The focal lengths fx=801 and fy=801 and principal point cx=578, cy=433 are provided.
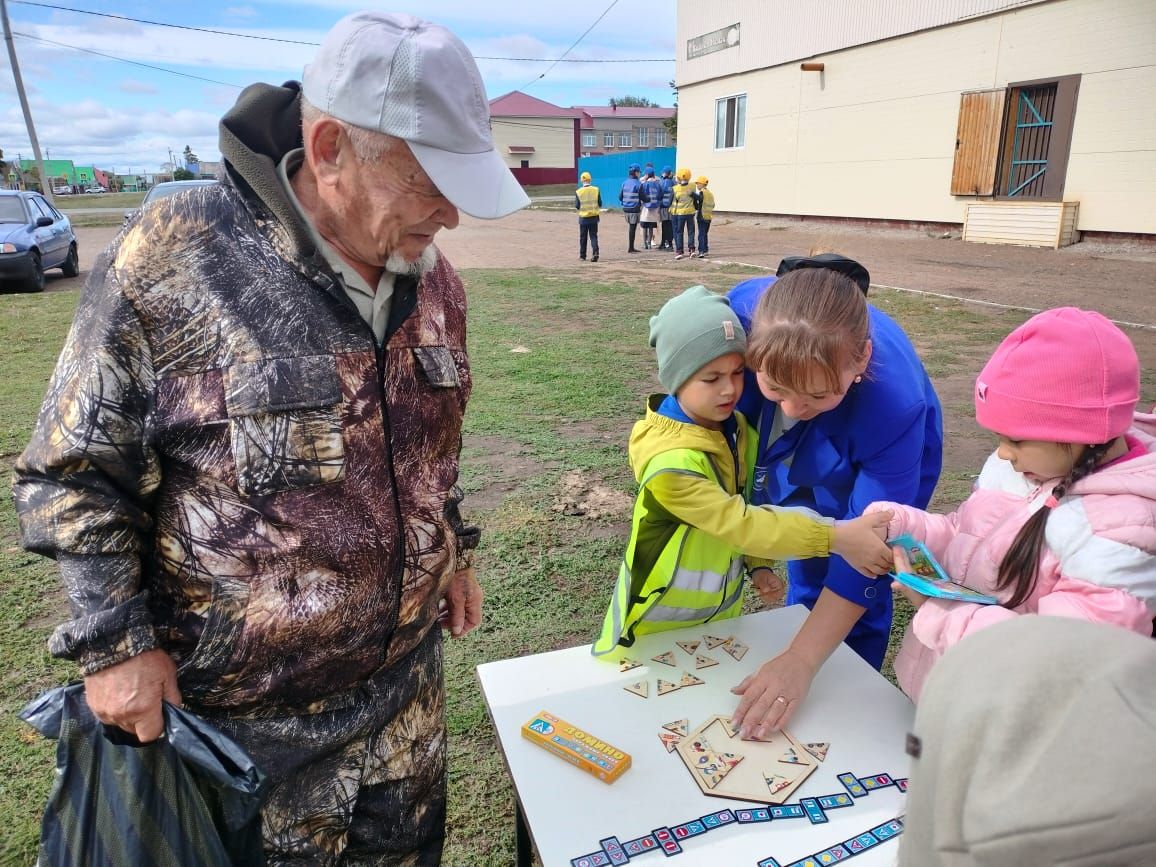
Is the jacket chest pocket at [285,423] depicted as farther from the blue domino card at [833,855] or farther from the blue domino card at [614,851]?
the blue domino card at [833,855]

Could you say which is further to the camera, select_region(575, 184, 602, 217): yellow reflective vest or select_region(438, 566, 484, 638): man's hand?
select_region(575, 184, 602, 217): yellow reflective vest

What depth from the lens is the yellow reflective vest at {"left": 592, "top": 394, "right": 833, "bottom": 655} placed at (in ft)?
5.63

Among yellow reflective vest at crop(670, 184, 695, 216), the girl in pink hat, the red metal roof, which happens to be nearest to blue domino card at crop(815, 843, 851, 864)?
the girl in pink hat

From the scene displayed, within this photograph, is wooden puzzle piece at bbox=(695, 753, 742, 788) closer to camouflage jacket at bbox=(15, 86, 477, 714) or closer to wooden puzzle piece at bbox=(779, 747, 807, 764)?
wooden puzzle piece at bbox=(779, 747, 807, 764)

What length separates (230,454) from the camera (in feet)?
4.22

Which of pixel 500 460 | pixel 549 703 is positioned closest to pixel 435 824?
pixel 549 703

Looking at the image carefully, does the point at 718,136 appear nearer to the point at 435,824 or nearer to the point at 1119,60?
the point at 1119,60

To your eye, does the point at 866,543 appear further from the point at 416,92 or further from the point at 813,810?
the point at 416,92

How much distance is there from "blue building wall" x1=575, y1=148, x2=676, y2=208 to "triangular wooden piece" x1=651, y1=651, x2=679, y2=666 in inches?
1189

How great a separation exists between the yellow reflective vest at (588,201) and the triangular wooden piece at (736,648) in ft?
44.4

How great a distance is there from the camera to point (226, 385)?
127 centimetres

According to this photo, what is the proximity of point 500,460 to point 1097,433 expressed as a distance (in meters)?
3.89

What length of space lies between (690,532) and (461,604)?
58 centimetres

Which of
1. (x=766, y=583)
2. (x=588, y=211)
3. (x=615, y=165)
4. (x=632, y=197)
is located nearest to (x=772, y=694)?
(x=766, y=583)
